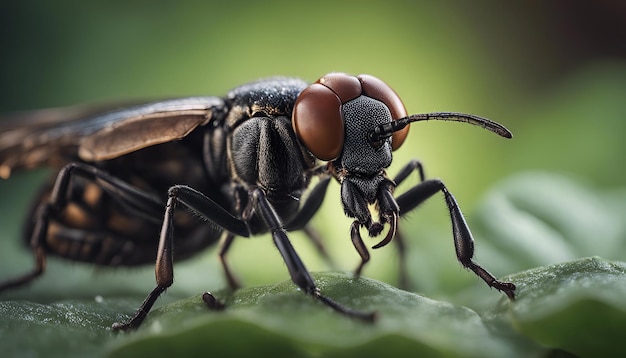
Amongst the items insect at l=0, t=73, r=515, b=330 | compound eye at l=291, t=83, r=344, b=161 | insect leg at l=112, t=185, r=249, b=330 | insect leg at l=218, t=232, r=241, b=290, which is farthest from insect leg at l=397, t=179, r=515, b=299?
insect leg at l=218, t=232, r=241, b=290

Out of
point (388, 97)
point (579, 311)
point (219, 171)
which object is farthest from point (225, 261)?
point (579, 311)

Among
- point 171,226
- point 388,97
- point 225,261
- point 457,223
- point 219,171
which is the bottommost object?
point 225,261

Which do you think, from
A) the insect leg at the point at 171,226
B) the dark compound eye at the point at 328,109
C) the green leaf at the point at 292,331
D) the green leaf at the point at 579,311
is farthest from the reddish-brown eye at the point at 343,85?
the green leaf at the point at 579,311

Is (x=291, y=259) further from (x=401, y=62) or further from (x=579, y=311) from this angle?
(x=401, y=62)

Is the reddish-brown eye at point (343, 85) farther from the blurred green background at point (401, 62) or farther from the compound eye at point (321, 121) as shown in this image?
the blurred green background at point (401, 62)

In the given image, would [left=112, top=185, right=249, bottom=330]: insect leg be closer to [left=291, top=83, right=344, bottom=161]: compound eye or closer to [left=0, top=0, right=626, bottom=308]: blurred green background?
[left=291, top=83, right=344, bottom=161]: compound eye

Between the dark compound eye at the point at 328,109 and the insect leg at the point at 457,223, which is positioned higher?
the dark compound eye at the point at 328,109
